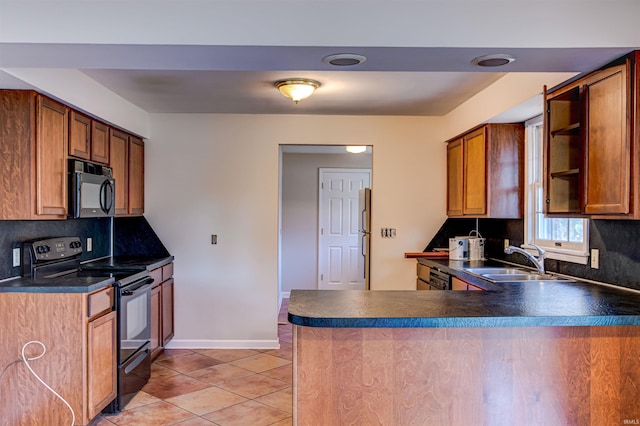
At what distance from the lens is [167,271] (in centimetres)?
424

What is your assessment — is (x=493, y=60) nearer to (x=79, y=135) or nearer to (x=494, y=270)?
(x=494, y=270)

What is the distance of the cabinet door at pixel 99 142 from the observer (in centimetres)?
342

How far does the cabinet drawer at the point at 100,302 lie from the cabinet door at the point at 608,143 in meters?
2.75

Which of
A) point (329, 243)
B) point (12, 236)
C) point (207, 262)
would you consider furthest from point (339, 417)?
point (329, 243)

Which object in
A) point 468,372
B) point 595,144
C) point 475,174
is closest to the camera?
point 468,372

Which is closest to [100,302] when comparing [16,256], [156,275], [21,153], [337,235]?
[16,256]

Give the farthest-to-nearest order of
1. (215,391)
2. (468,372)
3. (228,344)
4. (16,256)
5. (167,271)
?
1. (228,344)
2. (167,271)
3. (215,391)
4. (16,256)
5. (468,372)

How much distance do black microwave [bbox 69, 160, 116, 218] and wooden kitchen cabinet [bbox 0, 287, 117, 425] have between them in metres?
0.70

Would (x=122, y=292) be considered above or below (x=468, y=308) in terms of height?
below

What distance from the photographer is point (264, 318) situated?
4477mm

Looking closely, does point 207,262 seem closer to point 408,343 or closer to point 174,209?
point 174,209

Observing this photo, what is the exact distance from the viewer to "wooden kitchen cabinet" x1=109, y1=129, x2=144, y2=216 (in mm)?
3832

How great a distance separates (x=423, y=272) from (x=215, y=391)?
2.08 m

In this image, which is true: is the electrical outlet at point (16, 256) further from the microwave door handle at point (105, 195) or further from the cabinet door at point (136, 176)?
the cabinet door at point (136, 176)
